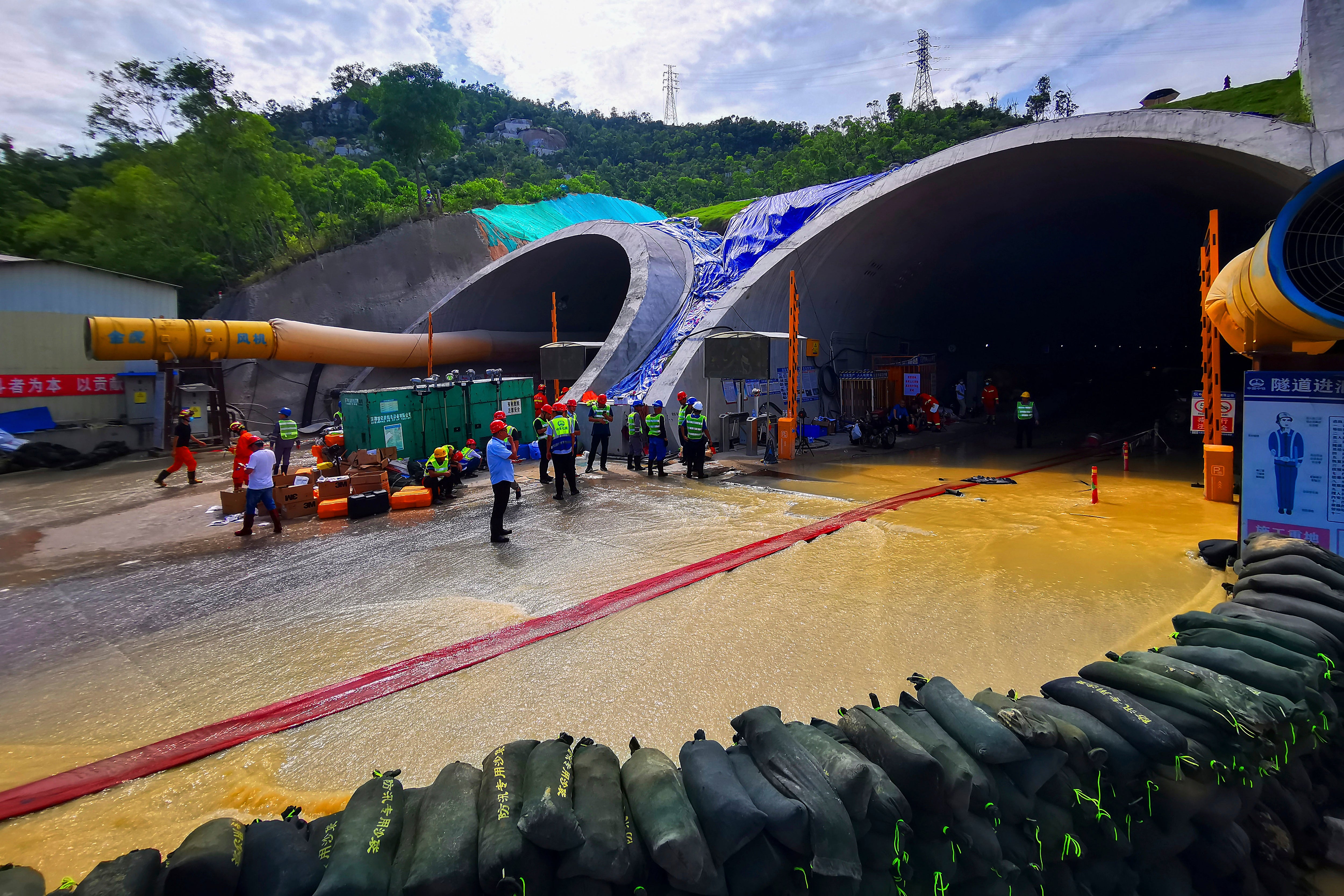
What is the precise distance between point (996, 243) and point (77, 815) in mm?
26605

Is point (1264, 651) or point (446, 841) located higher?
point (1264, 651)

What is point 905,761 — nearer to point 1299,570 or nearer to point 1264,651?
point 1264,651

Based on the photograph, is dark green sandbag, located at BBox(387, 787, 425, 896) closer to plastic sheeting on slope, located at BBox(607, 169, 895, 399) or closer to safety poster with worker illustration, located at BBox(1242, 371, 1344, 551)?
safety poster with worker illustration, located at BBox(1242, 371, 1344, 551)

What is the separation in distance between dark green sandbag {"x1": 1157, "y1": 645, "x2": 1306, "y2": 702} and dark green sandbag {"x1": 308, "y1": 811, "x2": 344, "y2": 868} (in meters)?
4.56

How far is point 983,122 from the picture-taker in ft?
160

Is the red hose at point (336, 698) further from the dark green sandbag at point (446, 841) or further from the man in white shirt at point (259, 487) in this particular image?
the man in white shirt at point (259, 487)

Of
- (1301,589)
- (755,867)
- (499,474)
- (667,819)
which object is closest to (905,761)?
(755,867)

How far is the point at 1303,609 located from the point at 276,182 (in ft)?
129

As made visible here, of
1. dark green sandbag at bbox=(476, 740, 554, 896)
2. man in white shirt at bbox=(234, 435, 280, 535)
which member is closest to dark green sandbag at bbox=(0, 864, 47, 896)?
dark green sandbag at bbox=(476, 740, 554, 896)

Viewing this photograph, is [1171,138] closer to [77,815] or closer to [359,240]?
[77,815]

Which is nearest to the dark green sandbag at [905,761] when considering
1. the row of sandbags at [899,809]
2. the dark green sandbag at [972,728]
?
the row of sandbags at [899,809]

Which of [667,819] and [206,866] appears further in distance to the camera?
[667,819]

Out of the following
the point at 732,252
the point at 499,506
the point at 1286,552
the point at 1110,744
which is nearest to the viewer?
the point at 1110,744

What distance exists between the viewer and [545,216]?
36.3 metres
